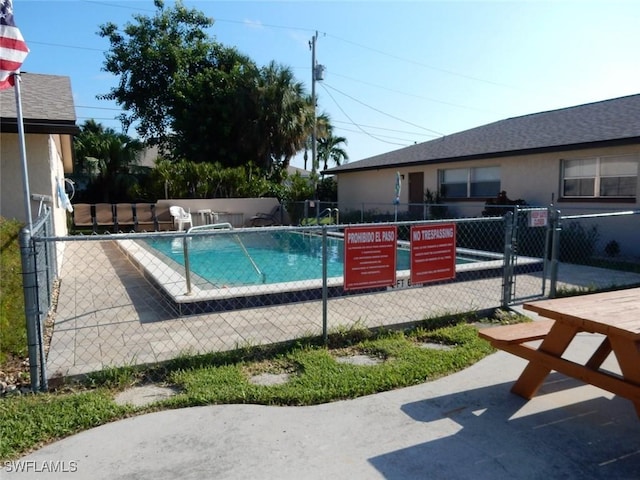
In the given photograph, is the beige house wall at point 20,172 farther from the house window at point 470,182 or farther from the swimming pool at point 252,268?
the house window at point 470,182

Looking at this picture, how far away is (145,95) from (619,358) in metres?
30.9

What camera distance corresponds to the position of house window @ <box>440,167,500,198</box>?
15914 mm

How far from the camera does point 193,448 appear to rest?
115 inches

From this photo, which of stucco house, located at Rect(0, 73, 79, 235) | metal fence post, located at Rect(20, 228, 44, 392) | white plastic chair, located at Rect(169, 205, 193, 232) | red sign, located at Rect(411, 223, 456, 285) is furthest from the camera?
white plastic chair, located at Rect(169, 205, 193, 232)

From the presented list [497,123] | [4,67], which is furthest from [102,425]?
[497,123]

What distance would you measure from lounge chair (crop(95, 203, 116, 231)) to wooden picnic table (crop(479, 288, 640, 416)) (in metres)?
17.8

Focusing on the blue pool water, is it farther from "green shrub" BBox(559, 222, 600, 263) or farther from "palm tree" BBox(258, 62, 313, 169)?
"palm tree" BBox(258, 62, 313, 169)

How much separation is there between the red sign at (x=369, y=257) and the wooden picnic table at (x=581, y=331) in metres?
1.48

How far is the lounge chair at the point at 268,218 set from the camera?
2036 cm

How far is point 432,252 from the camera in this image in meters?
5.44

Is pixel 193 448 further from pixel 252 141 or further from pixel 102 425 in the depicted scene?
pixel 252 141

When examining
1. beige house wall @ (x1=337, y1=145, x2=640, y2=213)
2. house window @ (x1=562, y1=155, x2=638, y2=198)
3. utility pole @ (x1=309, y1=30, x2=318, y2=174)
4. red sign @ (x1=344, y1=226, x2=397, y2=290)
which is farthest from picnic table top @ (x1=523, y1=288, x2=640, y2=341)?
utility pole @ (x1=309, y1=30, x2=318, y2=174)

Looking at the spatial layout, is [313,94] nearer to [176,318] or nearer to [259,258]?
[259,258]

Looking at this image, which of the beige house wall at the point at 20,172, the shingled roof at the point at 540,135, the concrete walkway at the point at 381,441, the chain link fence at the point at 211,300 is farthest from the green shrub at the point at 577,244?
the beige house wall at the point at 20,172
